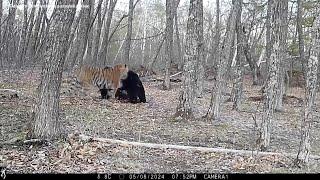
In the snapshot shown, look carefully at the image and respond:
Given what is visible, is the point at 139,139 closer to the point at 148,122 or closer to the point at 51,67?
the point at 148,122

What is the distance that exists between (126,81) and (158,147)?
6.34 m

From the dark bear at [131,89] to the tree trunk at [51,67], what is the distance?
22.1ft

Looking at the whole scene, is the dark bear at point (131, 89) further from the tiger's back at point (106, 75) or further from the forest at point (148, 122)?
the tiger's back at point (106, 75)

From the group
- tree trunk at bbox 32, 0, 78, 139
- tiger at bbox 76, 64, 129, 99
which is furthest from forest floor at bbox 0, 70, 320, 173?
tiger at bbox 76, 64, 129, 99

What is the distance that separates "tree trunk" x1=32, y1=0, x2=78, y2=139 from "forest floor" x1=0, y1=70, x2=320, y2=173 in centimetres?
34

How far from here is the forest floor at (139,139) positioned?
6.50 meters

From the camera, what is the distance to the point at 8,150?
6.65 metres

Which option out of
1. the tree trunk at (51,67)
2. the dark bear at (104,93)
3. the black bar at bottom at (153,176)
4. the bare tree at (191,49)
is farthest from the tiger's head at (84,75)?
the black bar at bottom at (153,176)

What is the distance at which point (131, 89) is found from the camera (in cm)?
1397

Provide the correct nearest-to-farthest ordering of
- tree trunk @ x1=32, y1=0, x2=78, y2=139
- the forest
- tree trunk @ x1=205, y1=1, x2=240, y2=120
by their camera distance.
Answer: the forest → tree trunk @ x1=32, y1=0, x2=78, y2=139 → tree trunk @ x1=205, y1=1, x2=240, y2=120

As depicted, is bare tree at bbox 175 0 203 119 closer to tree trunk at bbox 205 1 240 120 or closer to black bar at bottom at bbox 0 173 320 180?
tree trunk at bbox 205 1 240 120

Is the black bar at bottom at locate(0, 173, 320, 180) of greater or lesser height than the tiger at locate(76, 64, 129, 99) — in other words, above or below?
below

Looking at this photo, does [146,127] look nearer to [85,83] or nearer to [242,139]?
[242,139]

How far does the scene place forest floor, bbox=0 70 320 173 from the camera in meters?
6.50
